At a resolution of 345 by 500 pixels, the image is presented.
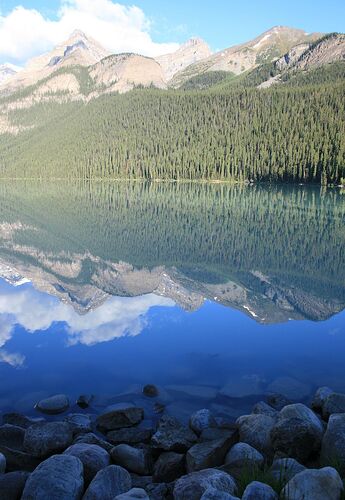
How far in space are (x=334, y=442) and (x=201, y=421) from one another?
120 inches

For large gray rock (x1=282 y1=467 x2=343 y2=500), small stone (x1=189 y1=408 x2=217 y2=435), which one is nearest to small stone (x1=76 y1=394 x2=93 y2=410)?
small stone (x1=189 y1=408 x2=217 y2=435)

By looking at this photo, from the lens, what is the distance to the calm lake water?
1231 cm

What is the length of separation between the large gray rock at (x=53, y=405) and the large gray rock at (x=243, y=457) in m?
4.52

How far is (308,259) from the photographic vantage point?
28.6 meters

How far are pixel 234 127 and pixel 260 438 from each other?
17228 centimetres

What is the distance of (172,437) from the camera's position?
9.03 metres

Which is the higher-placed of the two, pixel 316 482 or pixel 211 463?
pixel 316 482

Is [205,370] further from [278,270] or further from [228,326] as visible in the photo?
[278,270]

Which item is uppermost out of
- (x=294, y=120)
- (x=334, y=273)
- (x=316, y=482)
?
(x=294, y=120)

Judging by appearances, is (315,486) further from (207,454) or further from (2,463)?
(2,463)

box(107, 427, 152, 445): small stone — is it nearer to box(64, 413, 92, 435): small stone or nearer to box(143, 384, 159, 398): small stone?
box(64, 413, 92, 435): small stone

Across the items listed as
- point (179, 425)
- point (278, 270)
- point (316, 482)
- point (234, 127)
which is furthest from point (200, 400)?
point (234, 127)

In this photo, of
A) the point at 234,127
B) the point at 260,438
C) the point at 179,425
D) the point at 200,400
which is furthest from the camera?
the point at 234,127

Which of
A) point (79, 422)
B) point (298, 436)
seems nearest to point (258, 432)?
point (298, 436)
